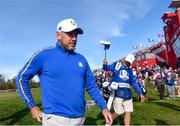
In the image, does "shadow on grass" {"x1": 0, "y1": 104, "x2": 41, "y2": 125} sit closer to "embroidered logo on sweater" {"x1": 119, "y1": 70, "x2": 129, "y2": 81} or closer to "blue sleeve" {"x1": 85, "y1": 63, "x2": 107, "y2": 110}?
"embroidered logo on sweater" {"x1": 119, "y1": 70, "x2": 129, "y2": 81}

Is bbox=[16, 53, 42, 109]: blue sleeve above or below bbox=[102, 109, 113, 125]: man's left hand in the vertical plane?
above

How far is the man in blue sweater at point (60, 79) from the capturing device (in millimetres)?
4781

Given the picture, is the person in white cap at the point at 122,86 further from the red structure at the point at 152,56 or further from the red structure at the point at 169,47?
the red structure at the point at 152,56

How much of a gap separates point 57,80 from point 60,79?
0.04 m

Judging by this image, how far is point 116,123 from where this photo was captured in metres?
12.4

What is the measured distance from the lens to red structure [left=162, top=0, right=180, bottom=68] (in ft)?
162

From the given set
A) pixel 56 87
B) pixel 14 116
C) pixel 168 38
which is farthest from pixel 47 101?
pixel 168 38

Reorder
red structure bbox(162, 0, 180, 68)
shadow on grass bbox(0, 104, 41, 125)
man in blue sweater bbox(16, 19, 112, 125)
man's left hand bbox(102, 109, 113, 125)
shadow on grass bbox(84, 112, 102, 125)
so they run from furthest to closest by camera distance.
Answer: red structure bbox(162, 0, 180, 68)
shadow on grass bbox(0, 104, 41, 125)
shadow on grass bbox(84, 112, 102, 125)
man's left hand bbox(102, 109, 113, 125)
man in blue sweater bbox(16, 19, 112, 125)

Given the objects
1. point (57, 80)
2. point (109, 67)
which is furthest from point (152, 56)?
point (57, 80)

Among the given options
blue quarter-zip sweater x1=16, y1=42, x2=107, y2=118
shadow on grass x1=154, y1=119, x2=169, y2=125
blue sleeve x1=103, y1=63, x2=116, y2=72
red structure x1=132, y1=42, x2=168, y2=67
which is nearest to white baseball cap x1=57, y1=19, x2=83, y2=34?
blue quarter-zip sweater x1=16, y1=42, x2=107, y2=118

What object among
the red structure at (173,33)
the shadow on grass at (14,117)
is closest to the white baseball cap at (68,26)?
the shadow on grass at (14,117)

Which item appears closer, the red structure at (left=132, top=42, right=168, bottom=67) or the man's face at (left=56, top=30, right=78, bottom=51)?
→ the man's face at (left=56, top=30, right=78, bottom=51)

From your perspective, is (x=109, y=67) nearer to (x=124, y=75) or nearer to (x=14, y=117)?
(x=124, y=75)

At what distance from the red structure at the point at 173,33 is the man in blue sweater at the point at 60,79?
45.0m
